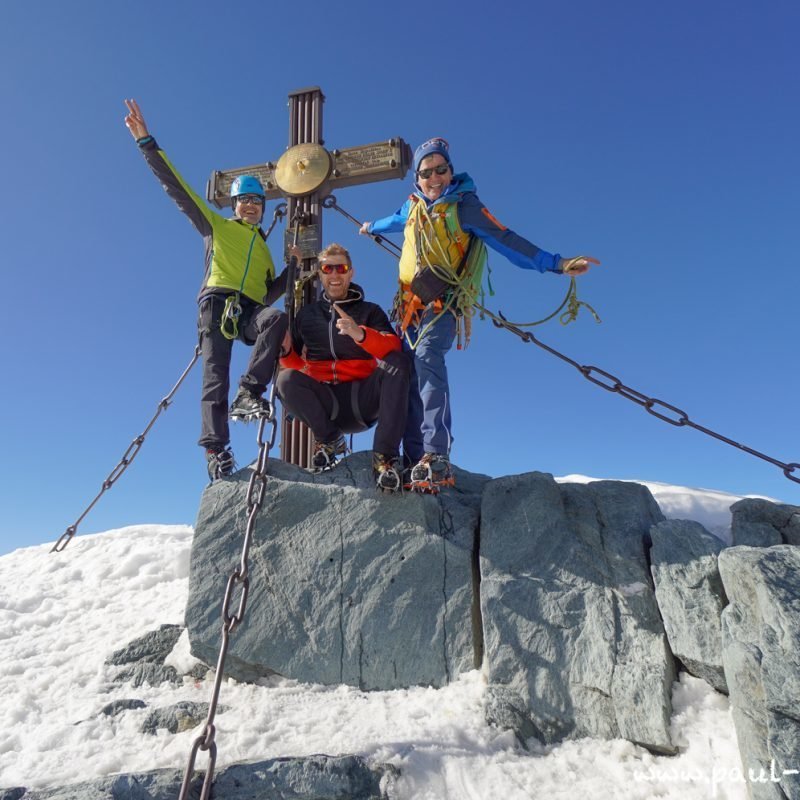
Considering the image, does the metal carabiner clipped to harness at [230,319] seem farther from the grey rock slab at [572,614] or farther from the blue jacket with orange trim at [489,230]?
the grey rock slab at [572,614]

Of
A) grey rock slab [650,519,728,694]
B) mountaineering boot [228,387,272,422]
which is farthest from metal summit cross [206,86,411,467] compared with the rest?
grey rock slab [650,519,728,694]

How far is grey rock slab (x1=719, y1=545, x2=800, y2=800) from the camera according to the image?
9.10 ft

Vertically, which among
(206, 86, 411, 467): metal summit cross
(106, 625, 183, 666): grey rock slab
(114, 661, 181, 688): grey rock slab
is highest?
(206, 86, 411, 467): metal summit cross

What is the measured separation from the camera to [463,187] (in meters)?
5.25

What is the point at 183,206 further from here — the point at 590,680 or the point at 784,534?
the point at 784,534

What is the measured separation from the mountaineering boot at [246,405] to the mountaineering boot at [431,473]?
1.30 meters

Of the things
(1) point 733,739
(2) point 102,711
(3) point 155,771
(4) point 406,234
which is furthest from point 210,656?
(4) point 406,234

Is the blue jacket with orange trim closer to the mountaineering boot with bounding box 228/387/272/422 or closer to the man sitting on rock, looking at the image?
the man sitting on rock

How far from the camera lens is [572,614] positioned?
13.0 feet

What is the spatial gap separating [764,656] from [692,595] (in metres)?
0.76

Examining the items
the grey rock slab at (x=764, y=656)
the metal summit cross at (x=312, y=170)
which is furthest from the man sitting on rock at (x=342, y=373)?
the grey rock slab at (x=764, y=656)

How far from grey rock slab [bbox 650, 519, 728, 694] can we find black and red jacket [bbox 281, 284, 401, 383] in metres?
2.63

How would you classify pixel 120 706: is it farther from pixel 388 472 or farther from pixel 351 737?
pixel 388 472

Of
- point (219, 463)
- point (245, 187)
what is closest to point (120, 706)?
point (219, 463)
